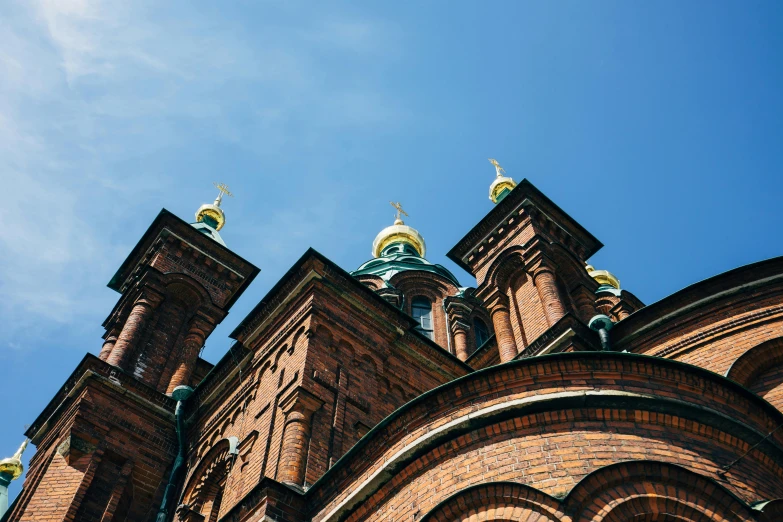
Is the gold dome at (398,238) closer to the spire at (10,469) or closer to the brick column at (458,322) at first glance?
the brick column at (458,322)

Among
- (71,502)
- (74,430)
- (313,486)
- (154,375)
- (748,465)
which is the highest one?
(154,375)

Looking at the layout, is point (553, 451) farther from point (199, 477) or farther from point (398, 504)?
point (199, 477)

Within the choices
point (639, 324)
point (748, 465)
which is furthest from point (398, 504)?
point (639, 324)

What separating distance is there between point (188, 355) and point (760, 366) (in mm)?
12222

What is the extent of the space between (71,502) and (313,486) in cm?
569

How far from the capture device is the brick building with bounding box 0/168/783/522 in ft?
27.4

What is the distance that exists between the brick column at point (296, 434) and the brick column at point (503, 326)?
21.0 feet

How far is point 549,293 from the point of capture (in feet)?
56.3

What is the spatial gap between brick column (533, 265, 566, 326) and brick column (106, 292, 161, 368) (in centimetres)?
893

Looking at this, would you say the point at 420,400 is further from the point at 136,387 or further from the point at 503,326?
the point at 503,326

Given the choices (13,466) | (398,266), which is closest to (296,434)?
(398,266)

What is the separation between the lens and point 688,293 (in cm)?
1420

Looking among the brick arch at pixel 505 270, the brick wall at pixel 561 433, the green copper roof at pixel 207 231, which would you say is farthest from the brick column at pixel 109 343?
the brick wall at pixel 561 433

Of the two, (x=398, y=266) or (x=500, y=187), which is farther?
(x=398, y=266)
